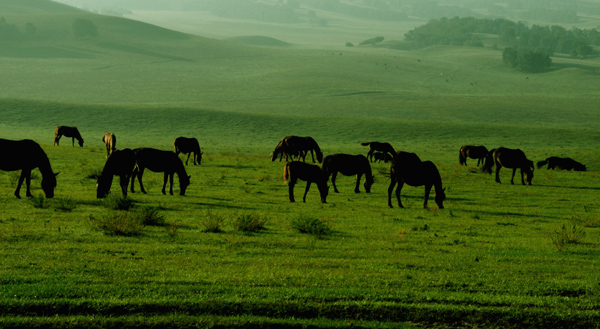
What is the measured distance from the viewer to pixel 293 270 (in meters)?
10.8

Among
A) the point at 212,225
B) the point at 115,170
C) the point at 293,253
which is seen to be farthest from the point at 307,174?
the point at 293,253

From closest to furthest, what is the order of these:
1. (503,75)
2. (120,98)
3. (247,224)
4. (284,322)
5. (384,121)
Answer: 1. (284,322)
2. (247,224)
3. (384,121)
4. (120,98)
5. (503,75)

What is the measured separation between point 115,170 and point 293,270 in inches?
408

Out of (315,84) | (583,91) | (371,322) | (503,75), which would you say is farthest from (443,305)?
(503,75)

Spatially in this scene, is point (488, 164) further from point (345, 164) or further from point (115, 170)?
point (115, 170)

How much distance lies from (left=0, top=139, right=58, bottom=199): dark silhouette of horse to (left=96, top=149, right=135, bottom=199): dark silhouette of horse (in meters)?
1.37

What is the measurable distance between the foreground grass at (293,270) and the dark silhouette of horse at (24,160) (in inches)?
37.7

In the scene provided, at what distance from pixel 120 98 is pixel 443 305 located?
106 m

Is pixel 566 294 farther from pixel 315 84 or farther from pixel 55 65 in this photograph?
pixel 55 65

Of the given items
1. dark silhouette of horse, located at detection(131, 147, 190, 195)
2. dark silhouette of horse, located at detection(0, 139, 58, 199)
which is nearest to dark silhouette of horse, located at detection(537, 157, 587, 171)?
dark silhouette of horse, located at detection(131, 147, 190, 195)

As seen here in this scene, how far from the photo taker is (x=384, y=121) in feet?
255

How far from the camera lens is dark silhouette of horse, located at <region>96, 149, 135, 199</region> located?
19.1 metres

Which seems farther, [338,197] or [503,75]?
[503,75]

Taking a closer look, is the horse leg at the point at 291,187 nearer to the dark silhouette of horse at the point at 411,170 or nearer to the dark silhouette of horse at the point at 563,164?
the dark silhouette of horse at the point at 411,170
